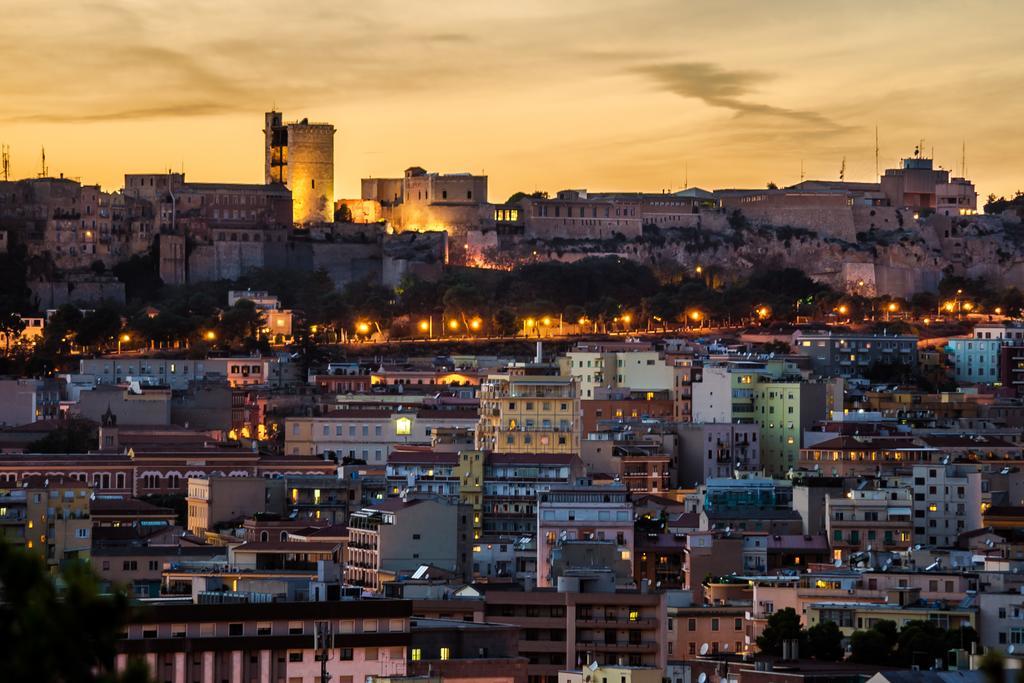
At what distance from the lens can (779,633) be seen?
123ft

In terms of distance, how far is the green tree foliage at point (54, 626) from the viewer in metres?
14.8

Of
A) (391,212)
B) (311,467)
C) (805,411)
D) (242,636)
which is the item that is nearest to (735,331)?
(391,212)

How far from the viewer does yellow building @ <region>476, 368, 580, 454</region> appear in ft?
204

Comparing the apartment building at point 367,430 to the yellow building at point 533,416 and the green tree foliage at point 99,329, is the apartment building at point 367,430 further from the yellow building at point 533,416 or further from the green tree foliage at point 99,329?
the green tree foliage at point 99,329

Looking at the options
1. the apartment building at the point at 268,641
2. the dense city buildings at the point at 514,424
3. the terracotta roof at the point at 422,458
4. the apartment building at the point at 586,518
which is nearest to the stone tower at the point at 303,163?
the dense city buildings at the point at 514,424

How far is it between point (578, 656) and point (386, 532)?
10.9 m

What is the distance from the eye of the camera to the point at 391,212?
118 m

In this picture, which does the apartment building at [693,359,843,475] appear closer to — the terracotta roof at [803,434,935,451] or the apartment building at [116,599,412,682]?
the terracotta roof at [803,434,935,451]

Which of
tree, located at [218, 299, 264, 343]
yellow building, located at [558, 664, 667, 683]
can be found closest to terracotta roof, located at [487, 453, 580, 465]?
yellow building, located at [558, 664, 667, 683]

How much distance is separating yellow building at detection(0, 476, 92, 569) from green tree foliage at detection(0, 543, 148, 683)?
33.9 meters

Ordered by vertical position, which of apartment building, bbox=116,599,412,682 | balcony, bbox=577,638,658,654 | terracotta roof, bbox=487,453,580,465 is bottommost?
balcony, bbox=577,638,658,654

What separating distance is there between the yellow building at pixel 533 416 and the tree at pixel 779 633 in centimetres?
2381

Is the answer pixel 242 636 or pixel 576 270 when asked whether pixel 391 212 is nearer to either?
pixel 576 270

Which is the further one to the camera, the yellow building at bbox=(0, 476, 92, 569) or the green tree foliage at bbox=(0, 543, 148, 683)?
the yellow building at bbox=(0, 476, 92, 569)
